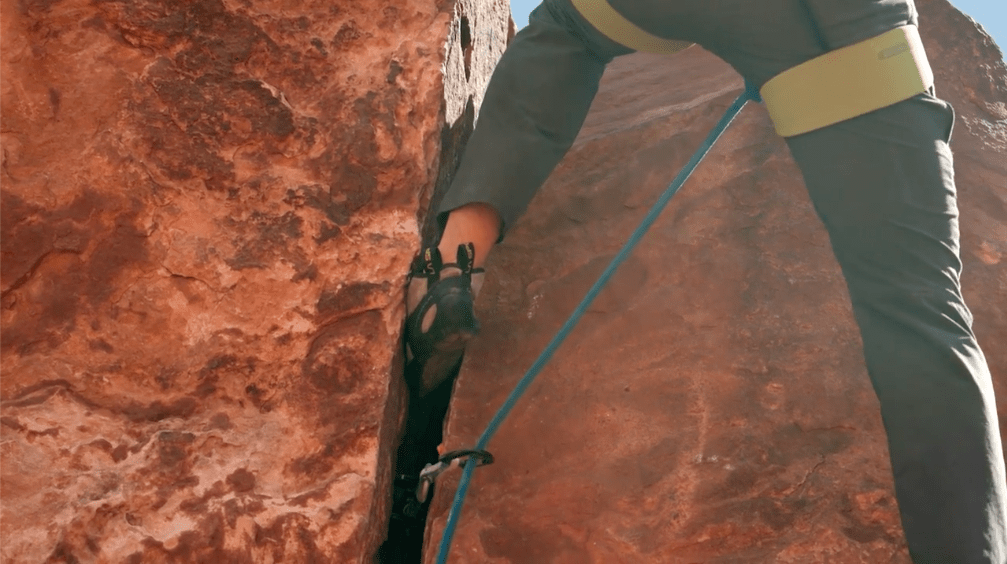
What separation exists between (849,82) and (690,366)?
1.64 ft

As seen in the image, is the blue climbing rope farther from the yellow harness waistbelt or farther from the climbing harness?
the yellow harness waistbelt

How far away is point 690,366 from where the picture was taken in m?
1.40

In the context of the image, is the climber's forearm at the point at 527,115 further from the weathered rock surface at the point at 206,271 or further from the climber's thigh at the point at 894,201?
the climber's thigh at the point at 894,201

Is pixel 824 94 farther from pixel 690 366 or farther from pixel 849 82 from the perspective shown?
pixel 690 366

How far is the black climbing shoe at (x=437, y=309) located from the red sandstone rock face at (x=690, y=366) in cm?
11

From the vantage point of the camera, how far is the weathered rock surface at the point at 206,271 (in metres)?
1.18

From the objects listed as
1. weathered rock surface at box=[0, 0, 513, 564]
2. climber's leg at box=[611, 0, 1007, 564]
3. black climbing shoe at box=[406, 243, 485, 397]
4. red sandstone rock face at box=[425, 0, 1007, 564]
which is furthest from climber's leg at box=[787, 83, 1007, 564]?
weathered rock surface at box=[0, 0, 513, 564]

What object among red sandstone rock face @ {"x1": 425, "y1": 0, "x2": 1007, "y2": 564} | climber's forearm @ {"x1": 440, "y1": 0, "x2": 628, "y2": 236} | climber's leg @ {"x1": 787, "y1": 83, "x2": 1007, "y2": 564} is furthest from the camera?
climber's forearm @ {"x1": 440, "y1": 0, "x2": 628, "y2": 236}

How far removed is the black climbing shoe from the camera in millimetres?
1290

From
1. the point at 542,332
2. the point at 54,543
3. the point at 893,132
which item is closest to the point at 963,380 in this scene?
the point at 893,132

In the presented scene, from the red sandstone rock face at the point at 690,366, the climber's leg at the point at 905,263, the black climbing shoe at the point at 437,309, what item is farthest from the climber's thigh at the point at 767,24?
the black climbing shoe at the point at 437,309

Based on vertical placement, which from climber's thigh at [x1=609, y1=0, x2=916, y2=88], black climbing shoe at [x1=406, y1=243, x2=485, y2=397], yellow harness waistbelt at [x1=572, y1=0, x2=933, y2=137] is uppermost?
climber's thigh at [x1=609, y1=0, x2=916, y2=88]

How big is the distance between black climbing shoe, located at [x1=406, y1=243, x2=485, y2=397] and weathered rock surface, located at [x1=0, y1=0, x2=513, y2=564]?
37mm

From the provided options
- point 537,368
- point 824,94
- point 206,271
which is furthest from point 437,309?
point 824,94
